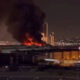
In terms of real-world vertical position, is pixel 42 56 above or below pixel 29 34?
below

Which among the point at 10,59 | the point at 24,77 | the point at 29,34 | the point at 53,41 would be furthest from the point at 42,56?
the point at 24,77

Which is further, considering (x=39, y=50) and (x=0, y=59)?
(x=39, y=50)

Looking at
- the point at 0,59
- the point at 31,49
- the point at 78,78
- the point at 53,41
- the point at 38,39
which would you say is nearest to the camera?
the point at 78,78

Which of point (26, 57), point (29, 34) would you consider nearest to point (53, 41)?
point (29, 34)

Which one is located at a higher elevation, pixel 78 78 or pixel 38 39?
pixel 38 39

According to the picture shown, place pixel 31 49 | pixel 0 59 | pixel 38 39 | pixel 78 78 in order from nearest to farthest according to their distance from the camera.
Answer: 1. pixel 78 78
2. pixel 0 59
3. pixel 31 49
4. pixel 38 39

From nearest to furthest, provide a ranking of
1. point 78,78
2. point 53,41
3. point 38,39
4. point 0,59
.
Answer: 1. point 78,78
2. point 0,59
3. point 38,39
4. point 53,41

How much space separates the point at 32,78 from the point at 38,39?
59.6 m

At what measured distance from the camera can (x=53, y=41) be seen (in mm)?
133125

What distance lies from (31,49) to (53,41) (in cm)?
4221

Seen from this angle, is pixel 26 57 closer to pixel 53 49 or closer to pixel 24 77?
pixel 53 49

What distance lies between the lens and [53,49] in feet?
318

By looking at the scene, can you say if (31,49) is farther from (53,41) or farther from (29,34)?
(53,41)

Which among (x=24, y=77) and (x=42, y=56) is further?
(x=42, y=56)
